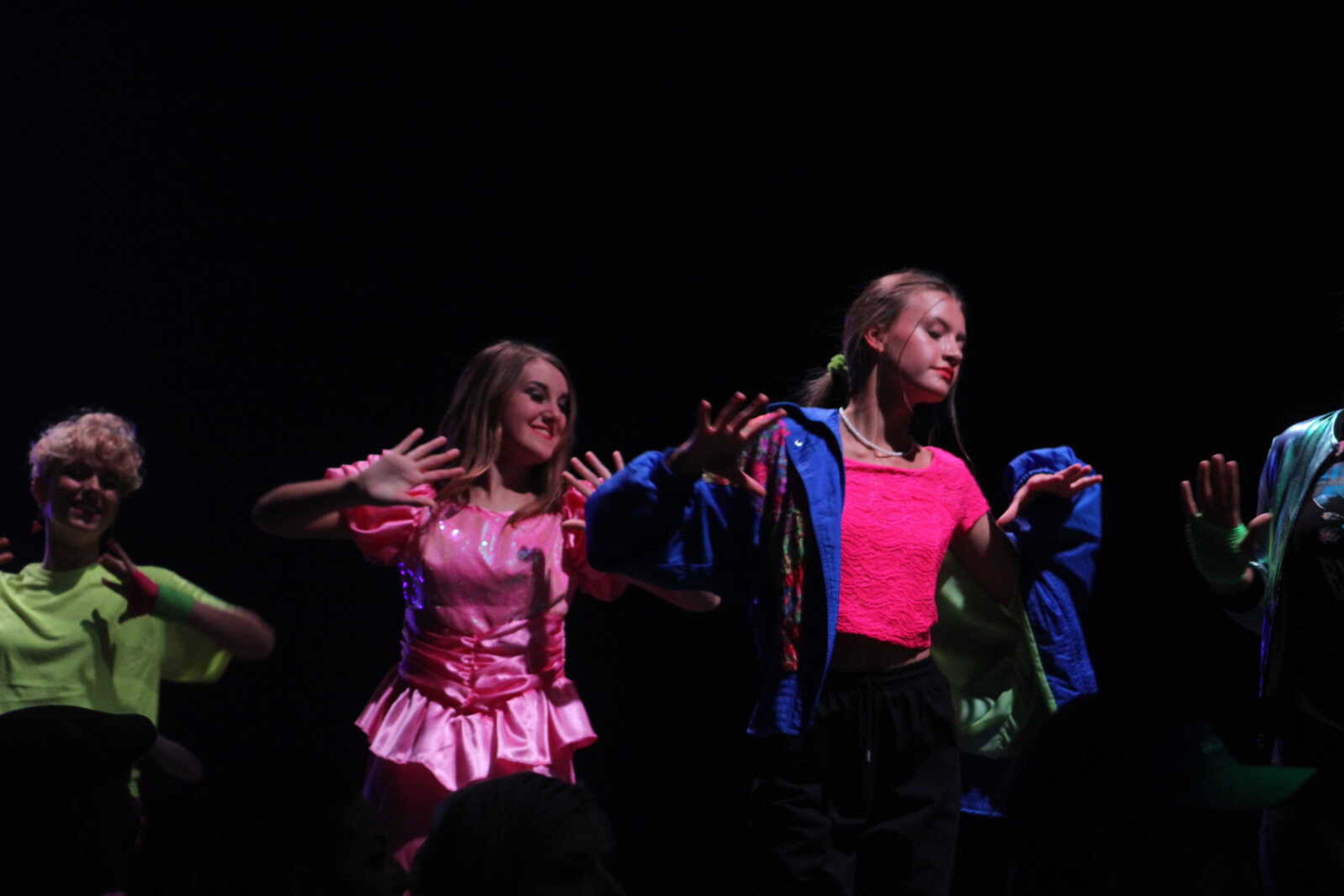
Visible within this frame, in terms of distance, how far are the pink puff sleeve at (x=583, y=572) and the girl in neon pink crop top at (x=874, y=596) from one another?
515mm

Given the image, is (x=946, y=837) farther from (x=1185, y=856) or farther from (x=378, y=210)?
(x=378, y=210)

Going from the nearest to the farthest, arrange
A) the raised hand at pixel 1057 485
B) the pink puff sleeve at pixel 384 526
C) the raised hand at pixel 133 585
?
the raised hand at pixel 1057 485 < the pink puff sleeve at pixel 384 526 < the raised hand at pixel 133 585

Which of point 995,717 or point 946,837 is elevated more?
point 995,717

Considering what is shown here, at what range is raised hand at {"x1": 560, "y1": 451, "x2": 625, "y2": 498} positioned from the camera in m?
Answer: 2.85

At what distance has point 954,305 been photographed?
106 inches

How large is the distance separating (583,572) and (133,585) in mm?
1043

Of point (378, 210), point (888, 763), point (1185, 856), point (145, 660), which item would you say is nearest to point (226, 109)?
point (378, 210)

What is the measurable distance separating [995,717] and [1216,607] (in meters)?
0.87

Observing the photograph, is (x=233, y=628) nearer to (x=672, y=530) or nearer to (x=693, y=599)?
(x=693, y=599)

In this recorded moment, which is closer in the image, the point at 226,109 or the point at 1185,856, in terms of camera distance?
the point at 1185,856

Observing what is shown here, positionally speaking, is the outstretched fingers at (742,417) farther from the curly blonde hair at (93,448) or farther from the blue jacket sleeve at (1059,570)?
the curly blonde hair at (93,448)

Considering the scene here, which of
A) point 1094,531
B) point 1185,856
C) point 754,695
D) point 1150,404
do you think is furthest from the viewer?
point 754,695

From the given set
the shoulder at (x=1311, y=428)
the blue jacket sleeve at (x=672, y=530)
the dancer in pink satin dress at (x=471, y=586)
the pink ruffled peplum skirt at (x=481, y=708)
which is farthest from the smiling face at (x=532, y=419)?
the shoulder at (x=1311, y=428)

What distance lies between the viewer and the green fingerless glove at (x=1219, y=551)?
2.33 metres
